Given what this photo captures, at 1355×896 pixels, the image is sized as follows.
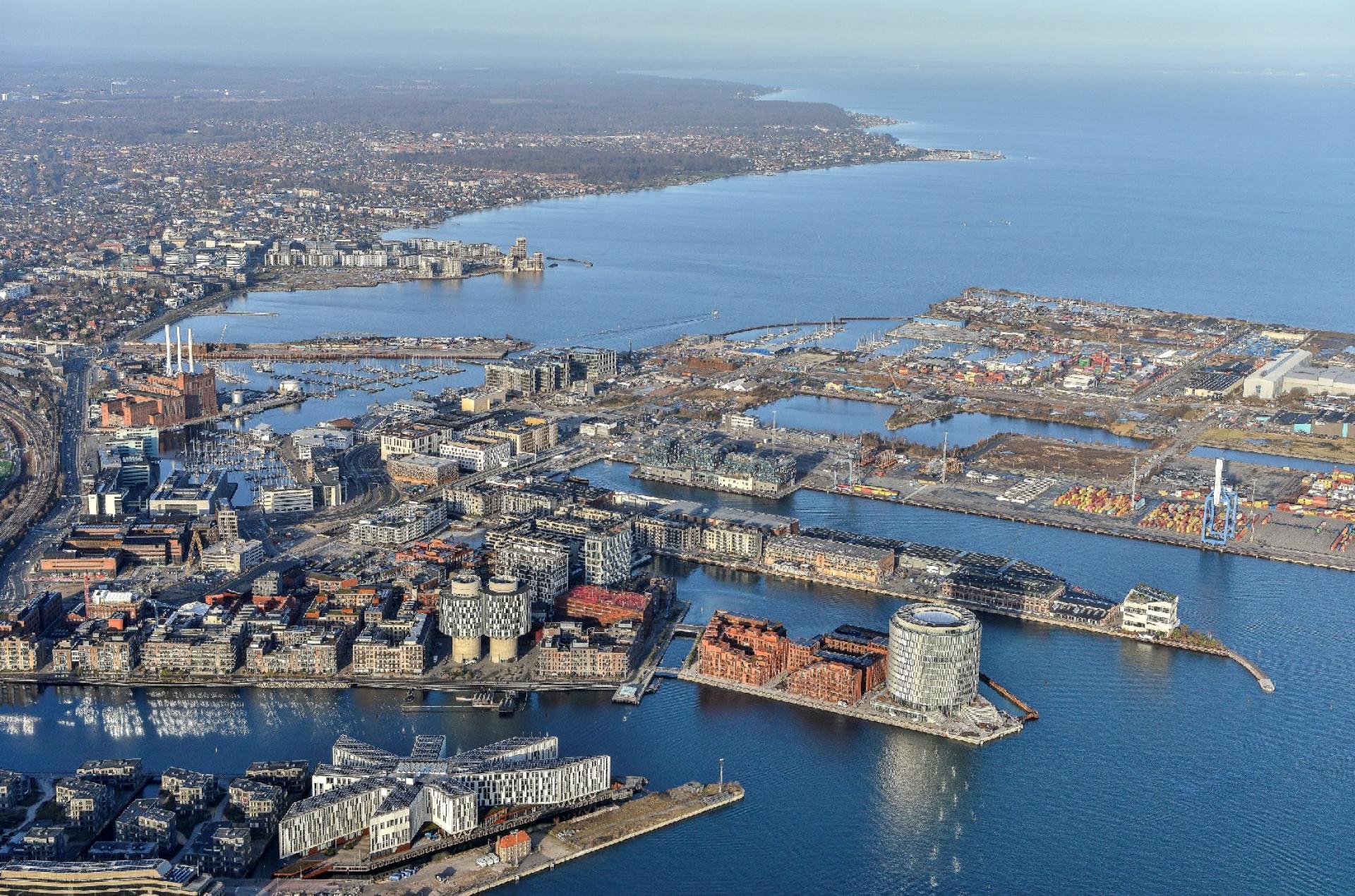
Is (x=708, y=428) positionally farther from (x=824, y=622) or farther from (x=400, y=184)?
(x=400, y=184)

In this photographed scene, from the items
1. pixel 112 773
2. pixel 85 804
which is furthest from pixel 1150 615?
pixel 85 804

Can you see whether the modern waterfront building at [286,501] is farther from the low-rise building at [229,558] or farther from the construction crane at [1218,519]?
the construction crane at [1218,519]

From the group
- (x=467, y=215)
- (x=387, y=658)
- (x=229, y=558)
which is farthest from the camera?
(x=467, y=215)

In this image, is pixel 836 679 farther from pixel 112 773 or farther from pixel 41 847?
pixel 41 847

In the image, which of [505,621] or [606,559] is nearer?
[505,621]

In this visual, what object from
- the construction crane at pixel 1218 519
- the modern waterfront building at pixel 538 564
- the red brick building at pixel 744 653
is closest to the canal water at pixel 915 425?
the construction crane at pixel 1218 519

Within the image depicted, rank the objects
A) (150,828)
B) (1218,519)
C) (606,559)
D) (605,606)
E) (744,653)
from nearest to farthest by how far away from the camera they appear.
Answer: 1. (150,828)
2. (744,653)
3. (605,606)
4. (606,559)
5. (1218,519)

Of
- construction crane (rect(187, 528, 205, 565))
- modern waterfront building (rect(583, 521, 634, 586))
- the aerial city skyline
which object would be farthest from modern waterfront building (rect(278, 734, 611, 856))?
construction crane (rect(187, 528, 205, 565))

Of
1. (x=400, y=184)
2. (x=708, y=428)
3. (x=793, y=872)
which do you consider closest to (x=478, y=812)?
(x=793, y=872)
